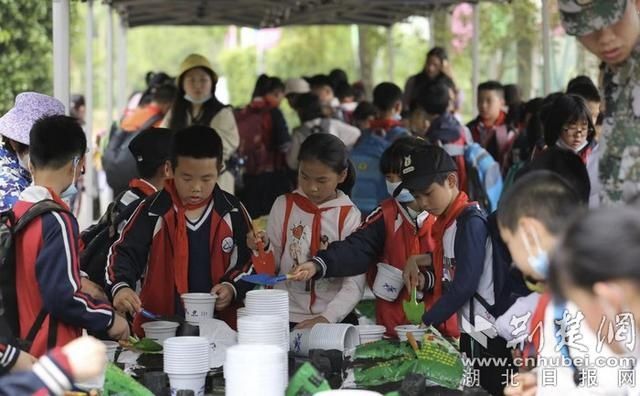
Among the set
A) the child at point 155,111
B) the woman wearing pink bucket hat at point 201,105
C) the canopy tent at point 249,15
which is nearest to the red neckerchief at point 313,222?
the woman wearing pink bucket hat at point 201,105

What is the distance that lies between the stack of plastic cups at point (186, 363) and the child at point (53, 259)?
0.98 feet

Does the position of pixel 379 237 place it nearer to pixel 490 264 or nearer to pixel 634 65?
pixel 490 264

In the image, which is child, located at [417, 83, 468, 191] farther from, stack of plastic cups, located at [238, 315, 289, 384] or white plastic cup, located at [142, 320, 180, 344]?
stack of plastic cups, located at [238, 315, 289, 384]

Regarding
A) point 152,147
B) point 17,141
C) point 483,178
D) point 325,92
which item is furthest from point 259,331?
point 325,92

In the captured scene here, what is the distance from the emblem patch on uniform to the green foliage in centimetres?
617

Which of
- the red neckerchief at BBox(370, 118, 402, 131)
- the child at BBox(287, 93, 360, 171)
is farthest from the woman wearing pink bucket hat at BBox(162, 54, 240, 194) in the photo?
the child at BBox(287, 93, 360, 171)

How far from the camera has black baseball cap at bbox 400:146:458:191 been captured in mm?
4012

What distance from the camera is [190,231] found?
4.48 m

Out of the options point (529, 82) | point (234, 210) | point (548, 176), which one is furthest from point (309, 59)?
point (548, 176)

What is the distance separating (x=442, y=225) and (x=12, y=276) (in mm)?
1530

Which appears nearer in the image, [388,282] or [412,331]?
[412,331]

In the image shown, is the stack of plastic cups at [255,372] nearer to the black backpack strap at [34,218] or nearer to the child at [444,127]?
the black backpack strap at [34,218]

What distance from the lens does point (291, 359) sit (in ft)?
12.0

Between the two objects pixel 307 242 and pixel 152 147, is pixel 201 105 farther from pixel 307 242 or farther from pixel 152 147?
pixel 307 242
